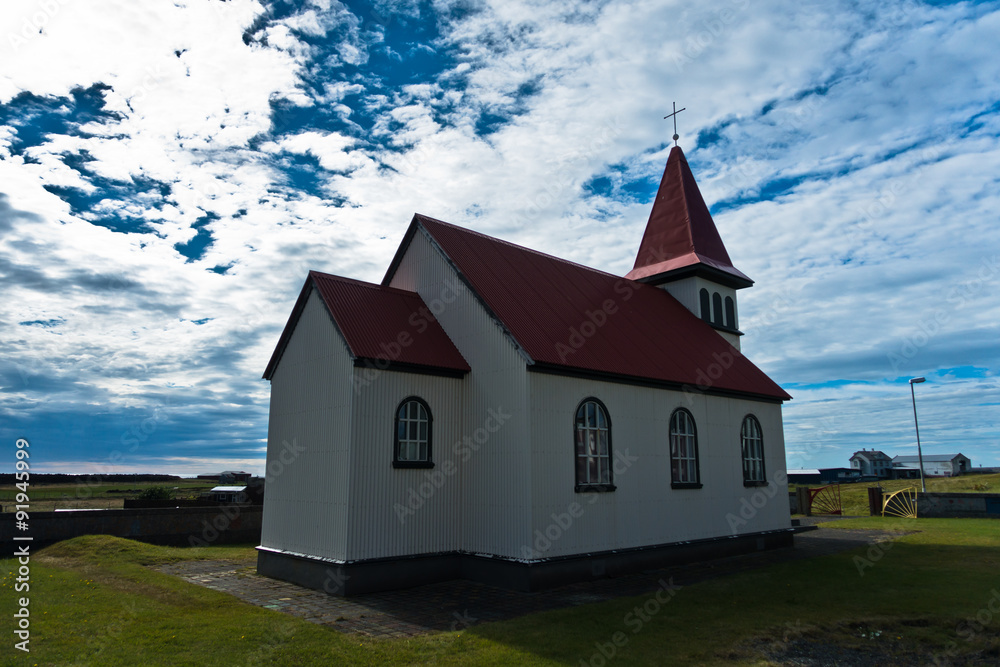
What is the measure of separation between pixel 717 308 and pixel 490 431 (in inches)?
547

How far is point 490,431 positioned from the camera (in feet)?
47.2

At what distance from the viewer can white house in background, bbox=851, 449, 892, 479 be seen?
316 ft

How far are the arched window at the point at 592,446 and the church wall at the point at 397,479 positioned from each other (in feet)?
9.39

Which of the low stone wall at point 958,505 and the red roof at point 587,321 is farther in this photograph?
the low stone wall at point 958,505

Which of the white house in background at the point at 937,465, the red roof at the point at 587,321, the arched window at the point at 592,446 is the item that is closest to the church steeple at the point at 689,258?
the red roof at the point at 587,321

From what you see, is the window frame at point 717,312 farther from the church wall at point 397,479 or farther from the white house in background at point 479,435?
the church wall at point 397,479

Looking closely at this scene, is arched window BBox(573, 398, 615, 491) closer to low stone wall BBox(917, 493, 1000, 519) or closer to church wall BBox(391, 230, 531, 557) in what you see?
church wall BBox(391, 230, 531, 557)

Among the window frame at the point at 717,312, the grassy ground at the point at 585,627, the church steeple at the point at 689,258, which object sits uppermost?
the church steeple at the point at 689,258

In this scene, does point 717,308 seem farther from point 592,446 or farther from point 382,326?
point 382,326

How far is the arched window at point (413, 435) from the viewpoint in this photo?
543 inches

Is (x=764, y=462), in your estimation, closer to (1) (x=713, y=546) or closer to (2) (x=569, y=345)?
(1) (x=713, y=546)

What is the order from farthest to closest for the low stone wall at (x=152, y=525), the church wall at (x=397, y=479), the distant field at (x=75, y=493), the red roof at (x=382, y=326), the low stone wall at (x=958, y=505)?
the distant field at (x=75, y=493) → the low stone wall at (x=958, y=505) → the low stone wall at (x=152, y=525) → the red roof at (x=382, y=326) → the church wall at (x=397, y=479)

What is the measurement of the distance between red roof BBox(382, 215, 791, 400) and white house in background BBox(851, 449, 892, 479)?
8919cm

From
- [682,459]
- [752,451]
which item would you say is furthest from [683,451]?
[752,451]
